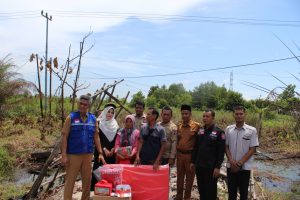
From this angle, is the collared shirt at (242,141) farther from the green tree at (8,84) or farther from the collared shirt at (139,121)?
the green tree at (8,84)

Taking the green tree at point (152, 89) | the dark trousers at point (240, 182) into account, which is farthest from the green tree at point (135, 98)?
the dark trousers at point (240, 182)

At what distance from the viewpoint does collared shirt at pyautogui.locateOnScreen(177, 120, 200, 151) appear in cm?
583

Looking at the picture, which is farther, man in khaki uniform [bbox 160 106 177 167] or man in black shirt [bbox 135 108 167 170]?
man in khaki uniform [bbox 160 106 177 167]

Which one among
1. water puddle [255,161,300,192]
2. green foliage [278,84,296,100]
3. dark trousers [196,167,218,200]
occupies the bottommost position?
water puddle [255,161,300,192]

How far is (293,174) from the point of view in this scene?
1300 centimetres

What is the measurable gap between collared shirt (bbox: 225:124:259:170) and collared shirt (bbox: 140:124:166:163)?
1.07m

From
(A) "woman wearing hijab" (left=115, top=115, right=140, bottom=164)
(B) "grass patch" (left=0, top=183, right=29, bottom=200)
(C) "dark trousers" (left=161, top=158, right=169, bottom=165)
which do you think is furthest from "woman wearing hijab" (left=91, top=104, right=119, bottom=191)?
(B) "grass patch" (left=0, top=183, right=29, bottom=200)

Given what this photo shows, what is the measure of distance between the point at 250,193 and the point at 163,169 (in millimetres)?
2163

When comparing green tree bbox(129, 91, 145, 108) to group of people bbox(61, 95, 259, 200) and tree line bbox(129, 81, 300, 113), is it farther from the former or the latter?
group of people bbox(61, 95, 259, 200)

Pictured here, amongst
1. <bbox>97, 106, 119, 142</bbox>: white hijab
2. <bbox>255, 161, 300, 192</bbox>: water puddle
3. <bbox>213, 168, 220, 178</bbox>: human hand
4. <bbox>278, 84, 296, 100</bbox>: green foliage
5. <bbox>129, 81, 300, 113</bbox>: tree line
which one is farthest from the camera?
<bbox>129, 81, 300, 113</bbox>: tree line

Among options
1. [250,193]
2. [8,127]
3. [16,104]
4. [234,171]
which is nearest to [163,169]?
[234,171]

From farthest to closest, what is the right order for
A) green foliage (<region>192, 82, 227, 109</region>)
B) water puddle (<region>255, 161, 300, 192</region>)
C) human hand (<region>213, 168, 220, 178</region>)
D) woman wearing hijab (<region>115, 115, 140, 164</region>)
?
green foliage (<region>192, 82, 227, 109</region>)
water puddle (<region>255, 161, 300, 192</region>)
woman wearing hijab (<region>115, 115, 140, 164</region>)
human hand (<region>213, 168, 220, 178</region>)

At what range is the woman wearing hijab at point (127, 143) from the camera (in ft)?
18.9

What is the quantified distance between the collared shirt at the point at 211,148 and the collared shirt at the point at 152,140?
622 mm
